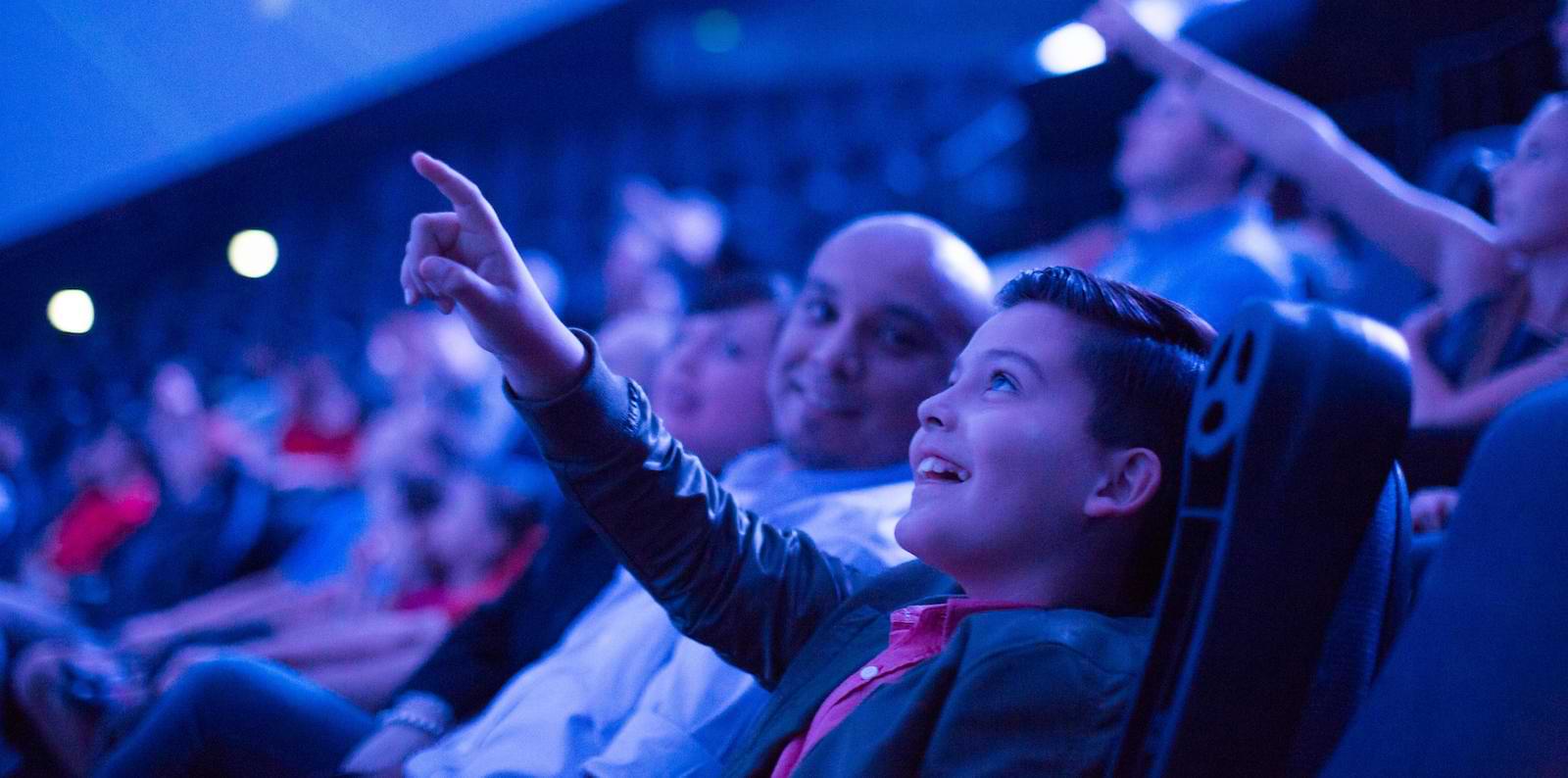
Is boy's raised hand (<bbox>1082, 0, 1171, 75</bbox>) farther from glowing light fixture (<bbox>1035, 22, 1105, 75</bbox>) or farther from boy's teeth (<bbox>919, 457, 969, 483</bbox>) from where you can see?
glowing light fixture (<bbox>1035, 22, 1105, 75</bbox>)

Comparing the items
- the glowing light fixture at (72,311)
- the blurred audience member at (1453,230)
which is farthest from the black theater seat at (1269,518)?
the glowing light fixture at (72,311)

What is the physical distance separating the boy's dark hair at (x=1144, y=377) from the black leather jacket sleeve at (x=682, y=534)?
0.31m

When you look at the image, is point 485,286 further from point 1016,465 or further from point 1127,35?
point 1127,35

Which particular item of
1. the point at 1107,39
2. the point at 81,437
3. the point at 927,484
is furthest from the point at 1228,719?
the point at 81,437

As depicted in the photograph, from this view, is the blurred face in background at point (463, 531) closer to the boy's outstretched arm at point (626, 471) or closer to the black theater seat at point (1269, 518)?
the boy's outstretched arm at point (626, 471)

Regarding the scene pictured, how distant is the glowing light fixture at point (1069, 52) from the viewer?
4.80 meters

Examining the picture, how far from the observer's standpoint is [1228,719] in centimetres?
58

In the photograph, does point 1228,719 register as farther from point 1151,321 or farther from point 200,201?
point 200,201

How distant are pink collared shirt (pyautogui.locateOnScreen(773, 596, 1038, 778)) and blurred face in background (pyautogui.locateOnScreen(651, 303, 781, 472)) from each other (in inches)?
30.8

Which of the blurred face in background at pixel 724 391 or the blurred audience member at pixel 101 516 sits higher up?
the blurred face in background at pixel 724 391

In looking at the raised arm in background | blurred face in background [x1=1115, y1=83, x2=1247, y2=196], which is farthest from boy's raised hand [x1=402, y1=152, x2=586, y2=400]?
blurred face in background [x1=1115, y1=83, x2=1247, y2=196]

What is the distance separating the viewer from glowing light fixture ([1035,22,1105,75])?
4.80 meters

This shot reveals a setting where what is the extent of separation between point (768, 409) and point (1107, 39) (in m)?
0.72

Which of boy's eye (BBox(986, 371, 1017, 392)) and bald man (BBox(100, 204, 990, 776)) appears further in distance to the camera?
bald man (BBox(100, 204, 990, 776))
